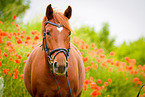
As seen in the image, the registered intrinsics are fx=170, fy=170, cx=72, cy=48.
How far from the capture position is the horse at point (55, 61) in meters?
2.62

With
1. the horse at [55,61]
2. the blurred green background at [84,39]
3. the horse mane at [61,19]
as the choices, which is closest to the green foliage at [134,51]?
the blurred green background at [84,39]

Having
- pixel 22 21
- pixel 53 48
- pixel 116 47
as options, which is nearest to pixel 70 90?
pixel 53 48

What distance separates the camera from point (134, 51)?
18.2 meters

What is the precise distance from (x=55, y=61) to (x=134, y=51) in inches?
675

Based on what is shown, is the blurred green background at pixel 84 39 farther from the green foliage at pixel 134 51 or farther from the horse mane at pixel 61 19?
the horse mane at pixel 61 19

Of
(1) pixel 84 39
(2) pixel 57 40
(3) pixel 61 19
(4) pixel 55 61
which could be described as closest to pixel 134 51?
(1) pixel 84 39

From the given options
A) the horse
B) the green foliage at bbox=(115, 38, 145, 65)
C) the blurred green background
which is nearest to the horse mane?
the horse

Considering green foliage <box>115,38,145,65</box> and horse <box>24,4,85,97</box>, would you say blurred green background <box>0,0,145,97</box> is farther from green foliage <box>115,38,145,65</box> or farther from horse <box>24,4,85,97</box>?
horse <box>24,4,85,97</box>

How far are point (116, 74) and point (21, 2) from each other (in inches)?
349

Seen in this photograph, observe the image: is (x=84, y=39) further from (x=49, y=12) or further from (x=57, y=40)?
(x=57, y=40)

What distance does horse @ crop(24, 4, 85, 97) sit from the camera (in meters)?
2.62

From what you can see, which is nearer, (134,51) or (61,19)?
(61,19)

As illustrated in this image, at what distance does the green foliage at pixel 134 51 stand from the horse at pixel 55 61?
1473cm

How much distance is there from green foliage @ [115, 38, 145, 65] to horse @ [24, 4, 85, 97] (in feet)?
48.3
